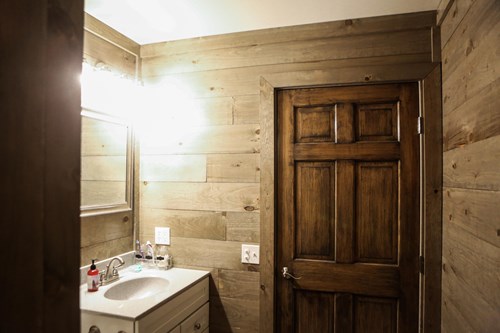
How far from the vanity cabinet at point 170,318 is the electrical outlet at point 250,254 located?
294mm

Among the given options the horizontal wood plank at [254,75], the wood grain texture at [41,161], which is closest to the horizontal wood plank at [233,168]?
the horizontal wood plank at [254,75]

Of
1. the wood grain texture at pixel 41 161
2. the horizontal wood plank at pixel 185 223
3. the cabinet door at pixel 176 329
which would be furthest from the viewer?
the horizontal wood plank at pixel 185 223

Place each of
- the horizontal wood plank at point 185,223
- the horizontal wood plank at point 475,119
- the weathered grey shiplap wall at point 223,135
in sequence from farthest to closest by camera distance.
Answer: the horizontal wood plank at point 185,223 < the weathered grey shiplap wall at point 223,135 < the horizontal wood plank at point 475,119

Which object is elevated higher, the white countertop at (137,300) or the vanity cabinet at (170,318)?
the white countertop at (137,300)

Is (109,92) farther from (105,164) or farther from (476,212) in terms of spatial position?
(476,212)

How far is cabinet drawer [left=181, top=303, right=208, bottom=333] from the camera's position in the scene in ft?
5.63

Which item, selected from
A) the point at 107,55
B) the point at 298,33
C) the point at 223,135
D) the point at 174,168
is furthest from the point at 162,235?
the point at 298,33

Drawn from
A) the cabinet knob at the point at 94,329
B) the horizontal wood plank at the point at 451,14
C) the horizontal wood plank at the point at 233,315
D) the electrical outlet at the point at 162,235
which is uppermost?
the horizontal wood plank at the point at 451,14

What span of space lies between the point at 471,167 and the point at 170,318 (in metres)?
1.57

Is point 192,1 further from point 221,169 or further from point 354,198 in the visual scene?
point 354,198

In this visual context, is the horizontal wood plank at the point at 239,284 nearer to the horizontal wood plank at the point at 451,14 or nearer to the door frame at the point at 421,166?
the door frame at the point at 421,166

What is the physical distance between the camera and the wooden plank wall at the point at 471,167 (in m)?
1.02

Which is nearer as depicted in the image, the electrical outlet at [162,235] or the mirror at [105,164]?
the mirror at [105,164]

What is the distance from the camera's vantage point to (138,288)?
6.11 feet
